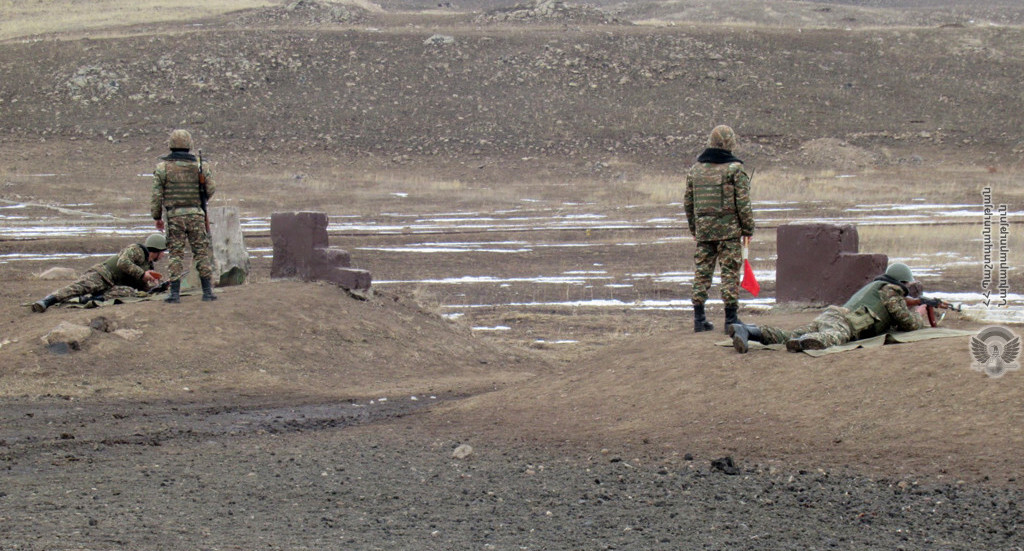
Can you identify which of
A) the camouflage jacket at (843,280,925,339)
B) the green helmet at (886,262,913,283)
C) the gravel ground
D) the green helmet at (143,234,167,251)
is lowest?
the gravel ground

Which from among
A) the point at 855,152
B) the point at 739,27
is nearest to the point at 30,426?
the point at 855,152

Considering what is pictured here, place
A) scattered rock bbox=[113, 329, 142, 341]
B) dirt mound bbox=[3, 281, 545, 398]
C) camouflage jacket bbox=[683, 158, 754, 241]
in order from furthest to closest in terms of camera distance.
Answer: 1. scattered rock bbox=[113, 329, 142, 341]
2. dirt mound bbox=[3, 281, 545, 398]
3. camouflage jacket bbox=[683, 158, 754, 241]

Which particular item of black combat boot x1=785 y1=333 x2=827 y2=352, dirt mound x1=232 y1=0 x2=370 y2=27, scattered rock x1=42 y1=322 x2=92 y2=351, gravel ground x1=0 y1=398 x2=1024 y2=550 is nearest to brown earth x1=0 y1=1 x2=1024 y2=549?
gravel ground x1=0 y1=398 x2=1024 y2=550

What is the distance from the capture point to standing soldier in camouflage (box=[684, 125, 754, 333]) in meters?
10.3

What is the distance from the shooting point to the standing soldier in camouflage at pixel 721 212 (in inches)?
405

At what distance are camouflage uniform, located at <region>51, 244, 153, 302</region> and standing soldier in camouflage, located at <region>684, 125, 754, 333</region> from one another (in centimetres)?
692

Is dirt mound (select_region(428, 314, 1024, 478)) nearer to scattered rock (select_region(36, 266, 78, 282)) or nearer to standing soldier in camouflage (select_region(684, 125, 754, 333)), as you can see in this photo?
standing soldier in camouflage (select_region(684, 125, 754, 333))

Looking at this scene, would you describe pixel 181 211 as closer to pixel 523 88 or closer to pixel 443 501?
pixel 443 501

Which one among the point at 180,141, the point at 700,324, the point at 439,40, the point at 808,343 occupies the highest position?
the point at 439,40

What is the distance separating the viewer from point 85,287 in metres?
13.3

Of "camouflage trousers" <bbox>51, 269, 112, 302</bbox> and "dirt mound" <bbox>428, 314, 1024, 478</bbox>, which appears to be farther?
"camouflage trousers" <bbox>51, 269, 112, 302</bbox>

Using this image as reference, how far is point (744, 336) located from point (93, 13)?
63.3 meters

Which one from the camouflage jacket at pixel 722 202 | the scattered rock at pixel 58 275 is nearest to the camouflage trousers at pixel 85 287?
the scattered rock at pixel 58 275

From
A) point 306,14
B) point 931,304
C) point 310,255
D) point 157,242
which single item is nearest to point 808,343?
point 931,304
